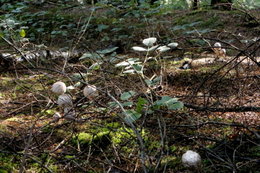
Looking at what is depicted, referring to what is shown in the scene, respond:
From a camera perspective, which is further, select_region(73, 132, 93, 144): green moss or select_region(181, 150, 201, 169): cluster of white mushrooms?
select_region(73, 132, 93, 144): green moss

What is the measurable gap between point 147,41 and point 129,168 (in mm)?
939

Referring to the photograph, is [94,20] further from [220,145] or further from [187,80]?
[220,145]

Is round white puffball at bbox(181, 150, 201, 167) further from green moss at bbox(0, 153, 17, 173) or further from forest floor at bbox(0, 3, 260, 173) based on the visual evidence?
green moss at bbox(0, 153, 17, 173)

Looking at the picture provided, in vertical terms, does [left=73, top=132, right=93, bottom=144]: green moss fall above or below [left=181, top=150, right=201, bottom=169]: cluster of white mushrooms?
below

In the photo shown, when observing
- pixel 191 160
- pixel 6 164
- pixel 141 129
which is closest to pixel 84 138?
pixel 6 164

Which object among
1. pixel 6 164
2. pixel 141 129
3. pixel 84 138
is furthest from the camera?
pixel 84 138

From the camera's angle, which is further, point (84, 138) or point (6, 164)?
point (84, 138)

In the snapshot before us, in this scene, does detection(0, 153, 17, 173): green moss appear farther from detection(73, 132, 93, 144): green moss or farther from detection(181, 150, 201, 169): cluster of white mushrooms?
detection(181, 150, 201, 169): cluster of white mushrooms

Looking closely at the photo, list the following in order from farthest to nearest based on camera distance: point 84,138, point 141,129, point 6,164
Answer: point 84,138, point 6,164, point 141,129

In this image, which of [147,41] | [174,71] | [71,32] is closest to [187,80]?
[174,71]

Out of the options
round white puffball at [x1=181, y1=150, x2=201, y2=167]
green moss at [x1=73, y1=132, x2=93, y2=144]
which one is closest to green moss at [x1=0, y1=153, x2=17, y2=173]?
green moss at [x1=73, y1=132, x2=93, y2=144]

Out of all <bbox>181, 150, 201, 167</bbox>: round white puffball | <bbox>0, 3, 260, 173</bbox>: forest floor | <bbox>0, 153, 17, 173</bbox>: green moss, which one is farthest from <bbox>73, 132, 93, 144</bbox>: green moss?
<bbox>181, 150, 201, 167</bbox>: round white puffball

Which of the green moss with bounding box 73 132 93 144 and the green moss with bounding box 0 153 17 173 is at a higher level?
the green moss with bounding box 0 153 17 173

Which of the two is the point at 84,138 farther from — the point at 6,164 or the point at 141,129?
the point at 141,129
